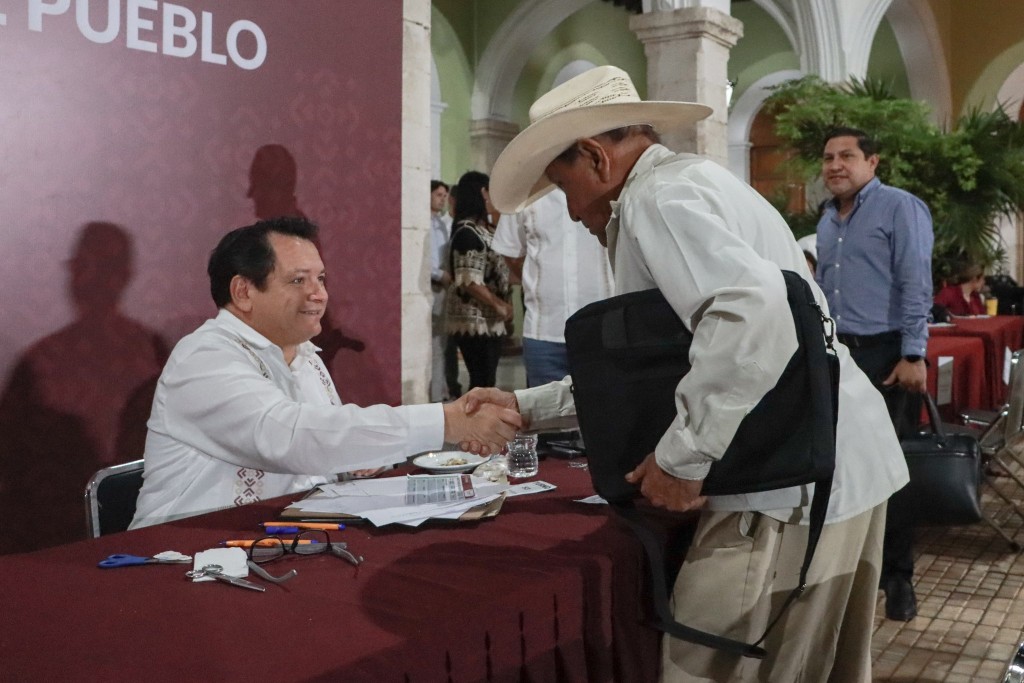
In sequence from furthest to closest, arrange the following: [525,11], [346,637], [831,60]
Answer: [525,11] → [831,60] → [346,637]

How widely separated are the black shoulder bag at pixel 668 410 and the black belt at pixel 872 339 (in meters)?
2.57

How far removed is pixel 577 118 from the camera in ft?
5.96

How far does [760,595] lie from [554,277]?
2682 millimetres

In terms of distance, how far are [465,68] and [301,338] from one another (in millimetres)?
10855

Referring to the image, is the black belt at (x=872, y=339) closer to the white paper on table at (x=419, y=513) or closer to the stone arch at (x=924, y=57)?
the white paper on table at (x=419, y=513)

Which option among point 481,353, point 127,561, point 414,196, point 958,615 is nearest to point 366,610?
point 127,561

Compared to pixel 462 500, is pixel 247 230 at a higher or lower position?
higher

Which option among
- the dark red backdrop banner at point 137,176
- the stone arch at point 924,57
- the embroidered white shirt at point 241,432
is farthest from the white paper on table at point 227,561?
the stone arch at point 924,57

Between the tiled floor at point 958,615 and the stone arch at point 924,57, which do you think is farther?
the stone arch at point 924,57

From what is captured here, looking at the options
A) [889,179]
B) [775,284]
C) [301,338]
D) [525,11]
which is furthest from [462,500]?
[525,11]

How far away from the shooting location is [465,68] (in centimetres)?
1283

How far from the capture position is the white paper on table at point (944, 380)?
5379mm

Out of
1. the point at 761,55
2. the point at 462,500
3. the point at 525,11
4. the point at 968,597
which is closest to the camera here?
the point at 462,500

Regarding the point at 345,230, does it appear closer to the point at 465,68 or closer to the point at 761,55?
the point at 465,68
